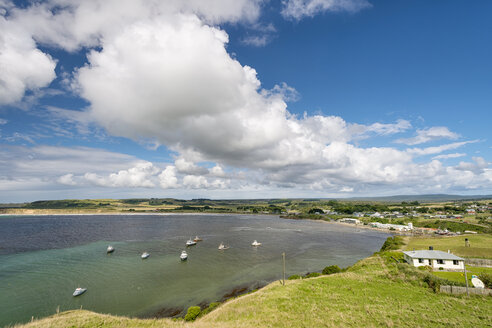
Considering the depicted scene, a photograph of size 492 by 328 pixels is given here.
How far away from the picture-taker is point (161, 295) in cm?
4125

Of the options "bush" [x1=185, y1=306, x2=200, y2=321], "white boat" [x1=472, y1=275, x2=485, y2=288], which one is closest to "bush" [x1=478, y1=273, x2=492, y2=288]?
"white boat" [x1=472, y1=275, x2=485, y2=288]

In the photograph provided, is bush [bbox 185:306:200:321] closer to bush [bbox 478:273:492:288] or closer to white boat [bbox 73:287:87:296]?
white boat [bbox 73:287:87:296]

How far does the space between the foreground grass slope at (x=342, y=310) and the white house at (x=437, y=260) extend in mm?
14569

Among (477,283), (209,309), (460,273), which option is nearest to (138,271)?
(209,309)

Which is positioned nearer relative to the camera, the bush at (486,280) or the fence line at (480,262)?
the bush at (486,280)

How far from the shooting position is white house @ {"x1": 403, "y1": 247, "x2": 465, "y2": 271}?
4394 cm

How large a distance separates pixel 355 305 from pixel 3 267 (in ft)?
271

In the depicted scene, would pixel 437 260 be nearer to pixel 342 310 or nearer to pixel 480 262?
pixel 480 262

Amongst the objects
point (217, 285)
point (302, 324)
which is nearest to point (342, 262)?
point (217, 285)

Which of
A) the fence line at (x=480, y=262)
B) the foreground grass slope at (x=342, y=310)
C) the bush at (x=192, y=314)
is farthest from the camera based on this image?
the fence line at (x=480, y=262)

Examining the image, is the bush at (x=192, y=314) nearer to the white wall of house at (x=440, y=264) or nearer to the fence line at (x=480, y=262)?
the white wall of house at (x=440, y=264)

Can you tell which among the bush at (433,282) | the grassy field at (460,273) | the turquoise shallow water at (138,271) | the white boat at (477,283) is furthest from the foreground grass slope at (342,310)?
the turquoise shallow water at (138,271)

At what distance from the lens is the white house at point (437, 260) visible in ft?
144

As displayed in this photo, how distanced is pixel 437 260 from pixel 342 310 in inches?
1355
